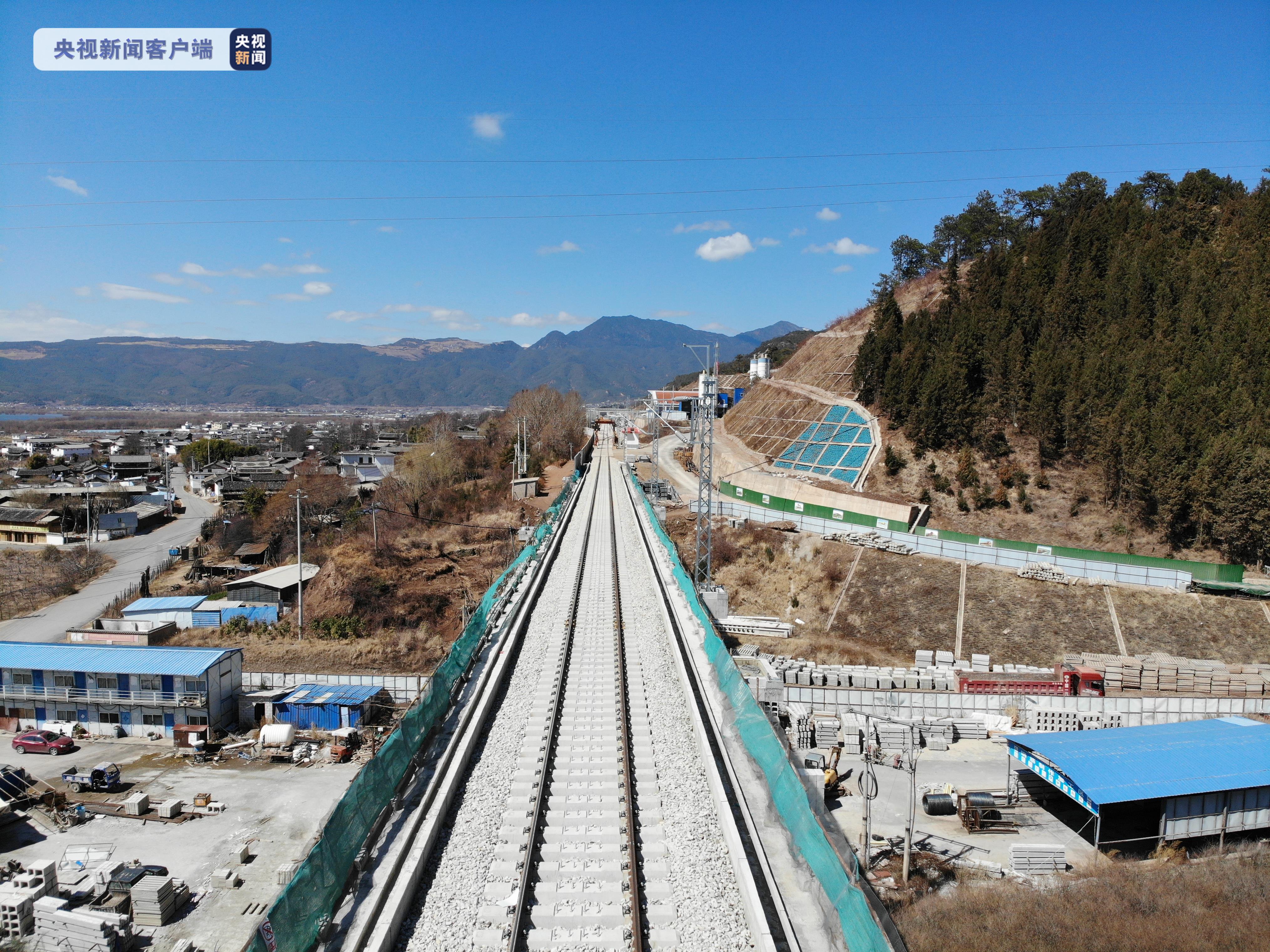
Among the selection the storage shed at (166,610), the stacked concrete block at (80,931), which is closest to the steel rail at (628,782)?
the stacked concrete block at (80,931)

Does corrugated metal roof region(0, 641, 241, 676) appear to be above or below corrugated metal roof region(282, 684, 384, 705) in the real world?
above

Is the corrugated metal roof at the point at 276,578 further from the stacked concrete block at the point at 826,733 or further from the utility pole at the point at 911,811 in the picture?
the utility pole at the point at 911,811

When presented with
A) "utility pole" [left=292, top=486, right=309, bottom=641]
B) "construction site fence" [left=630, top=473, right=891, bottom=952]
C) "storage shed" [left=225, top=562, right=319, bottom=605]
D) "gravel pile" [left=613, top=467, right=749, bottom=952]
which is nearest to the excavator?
"construction site fence" [left=630, top=473, right=891, bottom=952]

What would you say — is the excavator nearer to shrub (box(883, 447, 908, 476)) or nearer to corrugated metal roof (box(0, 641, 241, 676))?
corrugated metal roof (box(0, 641, 241, 676))

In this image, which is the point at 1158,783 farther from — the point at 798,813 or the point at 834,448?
the point at 834,448

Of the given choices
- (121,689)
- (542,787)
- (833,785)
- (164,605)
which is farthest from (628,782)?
(164,605)

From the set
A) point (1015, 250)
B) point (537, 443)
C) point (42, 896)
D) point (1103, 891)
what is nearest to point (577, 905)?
point (1103, 891)

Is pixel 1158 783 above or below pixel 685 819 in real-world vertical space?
below
